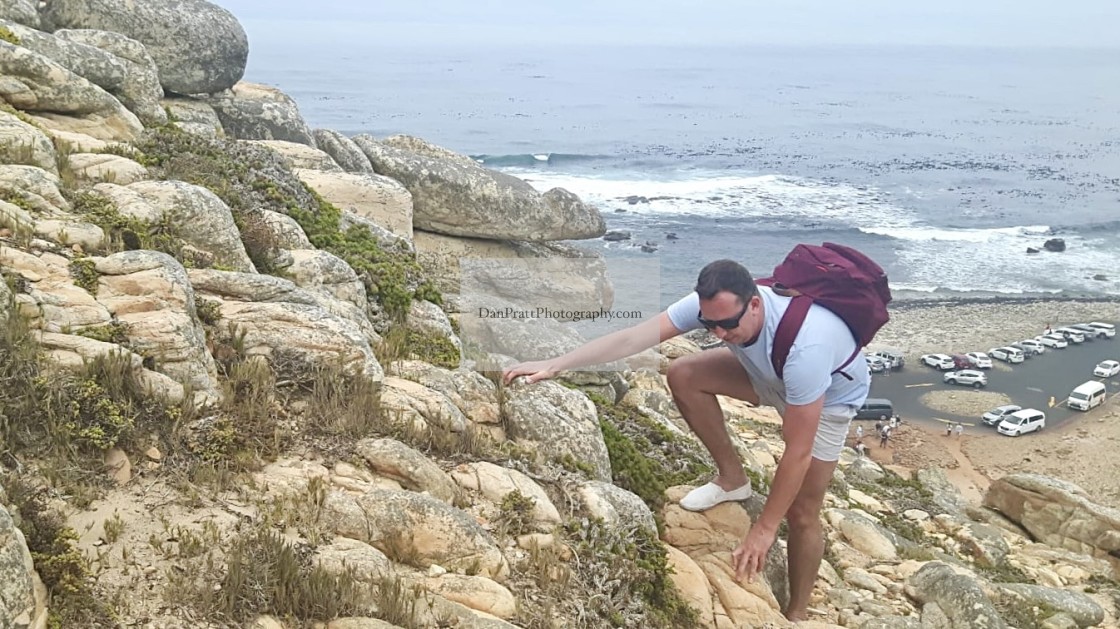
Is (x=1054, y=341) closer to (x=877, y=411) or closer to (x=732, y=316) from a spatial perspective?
(x=877, y=411)

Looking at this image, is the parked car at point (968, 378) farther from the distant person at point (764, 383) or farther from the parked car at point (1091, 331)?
the distant person at point (764, 383)

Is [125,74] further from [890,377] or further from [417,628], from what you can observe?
[890,377]

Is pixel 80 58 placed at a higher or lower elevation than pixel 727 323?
higher

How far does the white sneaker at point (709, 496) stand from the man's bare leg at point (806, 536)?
24.5 inches

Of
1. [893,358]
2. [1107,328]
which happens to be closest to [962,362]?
[893,358]

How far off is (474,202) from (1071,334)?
3647cm

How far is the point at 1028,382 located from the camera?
122 ft

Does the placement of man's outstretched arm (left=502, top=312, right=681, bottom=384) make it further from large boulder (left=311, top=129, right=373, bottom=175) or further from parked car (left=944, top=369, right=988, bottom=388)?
parked car (left=944, top=369, right=988, bottom=388)

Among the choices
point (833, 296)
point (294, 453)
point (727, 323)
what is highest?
point (833, 296)

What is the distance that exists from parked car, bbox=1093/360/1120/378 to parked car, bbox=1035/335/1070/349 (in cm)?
276

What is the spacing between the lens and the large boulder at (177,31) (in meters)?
15.8

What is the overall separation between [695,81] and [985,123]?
243ft

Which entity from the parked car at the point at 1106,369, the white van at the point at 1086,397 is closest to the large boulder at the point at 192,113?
the white van at the point at 1086,397

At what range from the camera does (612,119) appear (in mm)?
116688
